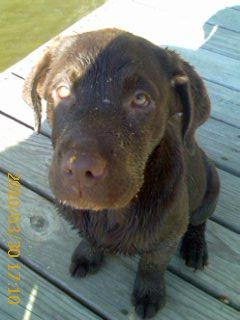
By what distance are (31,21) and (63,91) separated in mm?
4754

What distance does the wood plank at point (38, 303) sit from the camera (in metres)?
2.74

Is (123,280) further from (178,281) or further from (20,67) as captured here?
(20,67)

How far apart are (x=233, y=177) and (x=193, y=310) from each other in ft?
3.47

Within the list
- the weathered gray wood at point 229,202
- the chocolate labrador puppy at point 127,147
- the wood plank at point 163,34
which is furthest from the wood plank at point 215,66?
the chocolate labrador puppy at point 127,147

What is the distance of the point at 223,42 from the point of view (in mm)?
4715

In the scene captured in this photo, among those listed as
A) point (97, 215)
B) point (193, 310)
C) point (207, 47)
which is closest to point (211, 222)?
point (193, 310)

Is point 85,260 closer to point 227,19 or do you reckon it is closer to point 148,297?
point 148,297

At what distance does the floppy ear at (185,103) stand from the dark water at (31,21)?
12.9 feet

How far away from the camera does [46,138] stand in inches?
144

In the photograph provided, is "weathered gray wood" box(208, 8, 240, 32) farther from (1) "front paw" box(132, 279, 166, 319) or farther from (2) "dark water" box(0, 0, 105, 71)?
(1) "front paw" box(132, 279, 166, 319)

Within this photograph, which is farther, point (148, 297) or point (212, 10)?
point (212, 10)

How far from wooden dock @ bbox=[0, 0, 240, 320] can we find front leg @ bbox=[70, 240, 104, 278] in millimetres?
45

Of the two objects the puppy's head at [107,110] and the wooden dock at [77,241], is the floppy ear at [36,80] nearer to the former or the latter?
the puppy's head at [107,110]

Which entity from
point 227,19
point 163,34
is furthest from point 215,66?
point 227,19
